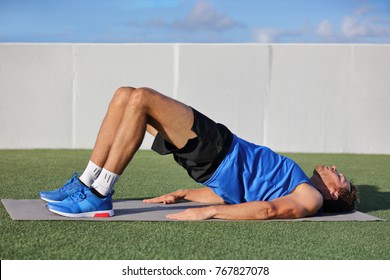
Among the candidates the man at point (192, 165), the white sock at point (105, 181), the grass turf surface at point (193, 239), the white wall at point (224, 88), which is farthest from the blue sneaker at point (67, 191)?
the white wall at point (224, 88)

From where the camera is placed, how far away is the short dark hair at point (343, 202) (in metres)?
4.77

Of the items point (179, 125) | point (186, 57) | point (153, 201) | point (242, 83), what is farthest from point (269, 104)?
point (179, 125)

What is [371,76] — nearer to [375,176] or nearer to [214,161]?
[375,176]

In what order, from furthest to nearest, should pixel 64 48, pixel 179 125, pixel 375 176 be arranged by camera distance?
pixel 64 48 < pixel 375 176 < pixel 179 125

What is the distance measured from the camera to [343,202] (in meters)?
4.78

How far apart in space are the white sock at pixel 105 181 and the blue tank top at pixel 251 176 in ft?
2.09

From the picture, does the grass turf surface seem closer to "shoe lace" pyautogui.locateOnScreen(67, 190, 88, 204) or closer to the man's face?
"shoe lace" pyautogui.locateOnScreen(67, 190, 88, 204)

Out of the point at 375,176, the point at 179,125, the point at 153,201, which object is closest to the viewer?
the point at 179,125

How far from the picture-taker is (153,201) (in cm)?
505

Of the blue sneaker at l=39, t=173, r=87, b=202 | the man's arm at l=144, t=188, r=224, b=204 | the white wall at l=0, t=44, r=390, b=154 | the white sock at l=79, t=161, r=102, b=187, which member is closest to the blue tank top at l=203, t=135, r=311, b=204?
A: the man's arm at l=144, t=188, r=224, b=204

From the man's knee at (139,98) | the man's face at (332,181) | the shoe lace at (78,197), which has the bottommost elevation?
the shoe lace at (78,197)

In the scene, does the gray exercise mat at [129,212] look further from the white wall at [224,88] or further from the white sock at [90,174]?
the white wall at [224,88]

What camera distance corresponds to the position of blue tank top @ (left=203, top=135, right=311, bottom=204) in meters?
4.36

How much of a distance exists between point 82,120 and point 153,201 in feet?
18.4
